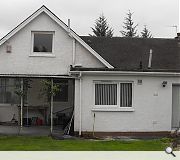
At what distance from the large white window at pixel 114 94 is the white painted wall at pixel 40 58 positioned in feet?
5.05

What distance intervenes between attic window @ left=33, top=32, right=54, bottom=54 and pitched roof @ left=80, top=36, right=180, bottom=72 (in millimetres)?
3514

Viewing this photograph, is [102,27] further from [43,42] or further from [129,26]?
[43,42]

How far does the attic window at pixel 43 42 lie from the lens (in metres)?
19.1

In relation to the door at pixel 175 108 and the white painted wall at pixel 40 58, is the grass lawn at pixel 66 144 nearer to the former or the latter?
the door at pixel 175 108

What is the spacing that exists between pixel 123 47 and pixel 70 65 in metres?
5.63

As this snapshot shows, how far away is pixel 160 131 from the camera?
18047 millimetres

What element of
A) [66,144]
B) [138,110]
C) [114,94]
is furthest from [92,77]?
[66,144]

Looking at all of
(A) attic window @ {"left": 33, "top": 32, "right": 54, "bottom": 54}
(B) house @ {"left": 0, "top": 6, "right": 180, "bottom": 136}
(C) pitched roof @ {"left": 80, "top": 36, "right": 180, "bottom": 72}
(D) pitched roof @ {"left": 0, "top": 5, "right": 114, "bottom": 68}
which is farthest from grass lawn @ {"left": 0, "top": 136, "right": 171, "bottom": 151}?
(C) pitched roof @ {"left": 80, "top": 36, "right": 180, "bottom": 72}

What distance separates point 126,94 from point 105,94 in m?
0.93

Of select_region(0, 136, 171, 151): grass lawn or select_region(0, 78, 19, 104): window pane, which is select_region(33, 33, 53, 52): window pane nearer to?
select_region(0, 78, 19, 104): window pane

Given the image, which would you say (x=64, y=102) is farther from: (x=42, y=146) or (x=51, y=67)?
(x=42, y=146)

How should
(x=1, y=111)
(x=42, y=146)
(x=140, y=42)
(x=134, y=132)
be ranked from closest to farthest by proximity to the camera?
(x=42, y=146)
(x=134, y=132)
(x=1, y=111)
(x=140, y=42)
